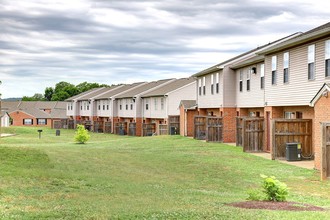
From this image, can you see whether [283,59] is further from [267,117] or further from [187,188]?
[187,188]

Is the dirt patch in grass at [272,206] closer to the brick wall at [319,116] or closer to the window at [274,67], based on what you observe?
the brick wall at [319,116]

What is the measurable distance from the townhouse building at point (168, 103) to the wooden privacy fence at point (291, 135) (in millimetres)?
29083

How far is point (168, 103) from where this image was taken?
207 ft

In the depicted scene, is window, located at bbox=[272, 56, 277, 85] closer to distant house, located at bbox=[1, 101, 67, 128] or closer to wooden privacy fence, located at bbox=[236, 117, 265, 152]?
wooden privacy fence, located at bbox=[236, 117, 265, 152]

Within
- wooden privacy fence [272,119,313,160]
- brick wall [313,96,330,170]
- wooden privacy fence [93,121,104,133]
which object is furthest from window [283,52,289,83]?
wooden privacy fence [93,121,104,133]

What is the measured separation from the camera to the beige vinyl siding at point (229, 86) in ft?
142

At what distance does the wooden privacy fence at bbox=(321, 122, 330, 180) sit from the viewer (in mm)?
21094

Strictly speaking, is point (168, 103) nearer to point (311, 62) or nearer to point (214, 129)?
point (214, 129)

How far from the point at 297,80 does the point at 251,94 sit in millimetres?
10557

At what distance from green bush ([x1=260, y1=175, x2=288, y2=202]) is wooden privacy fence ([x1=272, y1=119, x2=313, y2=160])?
14.8 meters

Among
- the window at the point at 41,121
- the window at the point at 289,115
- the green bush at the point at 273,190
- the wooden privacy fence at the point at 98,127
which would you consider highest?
the window at the point at 289,115

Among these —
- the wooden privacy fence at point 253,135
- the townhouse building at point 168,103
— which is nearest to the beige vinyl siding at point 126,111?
the townhouse building at point 168,103

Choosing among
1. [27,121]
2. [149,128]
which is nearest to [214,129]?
[149,128]

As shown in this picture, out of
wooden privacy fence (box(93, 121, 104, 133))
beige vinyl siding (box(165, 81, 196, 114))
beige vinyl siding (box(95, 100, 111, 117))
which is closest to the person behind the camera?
beige vinyl siding (box(165, 81, 196, 114))
